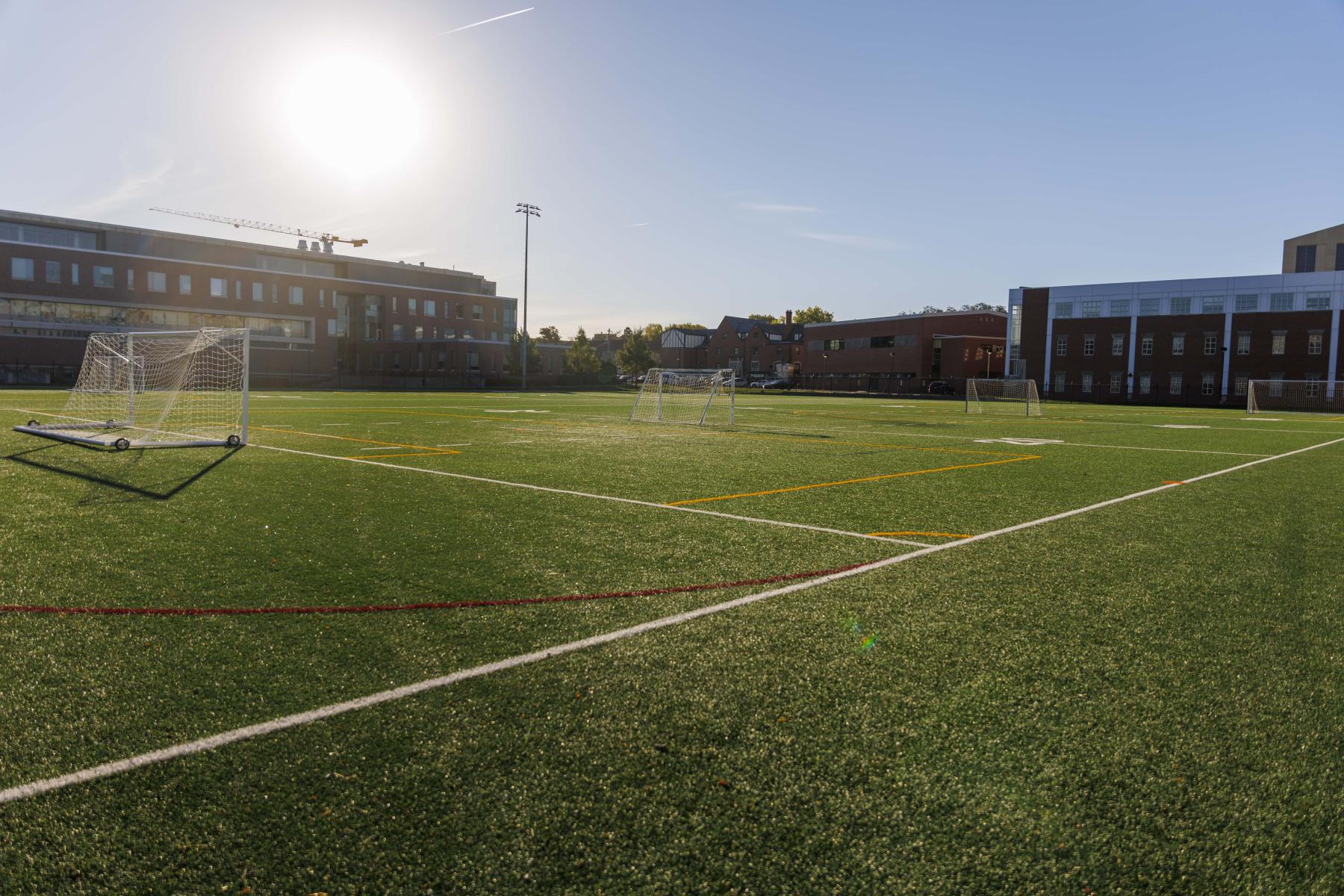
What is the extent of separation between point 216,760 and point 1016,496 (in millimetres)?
8339

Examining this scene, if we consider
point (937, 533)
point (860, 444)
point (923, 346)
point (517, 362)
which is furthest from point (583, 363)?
point (937, 533)

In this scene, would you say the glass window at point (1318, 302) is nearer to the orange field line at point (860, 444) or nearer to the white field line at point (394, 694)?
the orange field line at point (860, 444)

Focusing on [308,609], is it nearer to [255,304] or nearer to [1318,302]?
[1318,302]

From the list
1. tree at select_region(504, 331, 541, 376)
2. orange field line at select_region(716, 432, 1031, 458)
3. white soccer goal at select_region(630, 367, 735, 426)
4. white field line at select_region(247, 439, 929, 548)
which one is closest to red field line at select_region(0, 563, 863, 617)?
white field line at select_region(247, 439, 929, 548)

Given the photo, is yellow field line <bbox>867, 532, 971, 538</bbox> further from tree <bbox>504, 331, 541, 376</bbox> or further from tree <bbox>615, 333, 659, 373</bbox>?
tree <bbox>615, 333, 659, 373</bbox>

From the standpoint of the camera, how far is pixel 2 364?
59.1 m

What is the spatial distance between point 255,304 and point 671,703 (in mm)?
81195

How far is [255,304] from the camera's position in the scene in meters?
74.1

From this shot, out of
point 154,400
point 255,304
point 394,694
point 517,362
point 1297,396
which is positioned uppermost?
point 255,304

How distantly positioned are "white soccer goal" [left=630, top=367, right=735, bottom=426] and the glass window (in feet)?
178

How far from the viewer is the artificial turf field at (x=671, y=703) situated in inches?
90.0

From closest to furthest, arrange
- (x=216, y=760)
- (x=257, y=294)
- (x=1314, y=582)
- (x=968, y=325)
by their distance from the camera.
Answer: (x=216, y=760), (x=1314, y=582), (x=257, y=294), (x=968, y=325)

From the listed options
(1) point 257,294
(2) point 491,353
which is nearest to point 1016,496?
(1) point 257,294

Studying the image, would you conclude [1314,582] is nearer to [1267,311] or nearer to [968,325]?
[1267,311]
